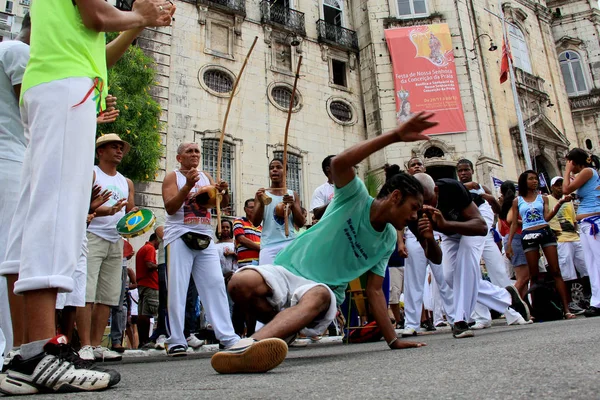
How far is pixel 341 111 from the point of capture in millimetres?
21234

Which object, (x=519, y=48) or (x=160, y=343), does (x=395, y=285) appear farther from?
(x=519, y=48)

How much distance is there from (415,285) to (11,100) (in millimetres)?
5015

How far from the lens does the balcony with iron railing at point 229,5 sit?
1867 centimetres

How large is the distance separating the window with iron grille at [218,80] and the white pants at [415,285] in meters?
12.9

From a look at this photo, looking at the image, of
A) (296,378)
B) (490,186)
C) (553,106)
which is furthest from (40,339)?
(553,106)

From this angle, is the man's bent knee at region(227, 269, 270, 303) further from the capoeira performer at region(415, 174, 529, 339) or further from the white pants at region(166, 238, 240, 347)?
the capoeira performer at region(415, 174, 529, 339)

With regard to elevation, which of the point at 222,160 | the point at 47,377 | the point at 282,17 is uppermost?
the point at 282,17

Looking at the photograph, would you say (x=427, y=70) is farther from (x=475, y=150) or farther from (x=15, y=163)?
(x=15, y=163)

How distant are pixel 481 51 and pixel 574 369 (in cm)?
2310

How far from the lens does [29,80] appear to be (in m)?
2.30

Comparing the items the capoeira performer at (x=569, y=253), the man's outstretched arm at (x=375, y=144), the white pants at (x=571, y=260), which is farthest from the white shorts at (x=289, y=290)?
the white pants at (x=571, y=260)

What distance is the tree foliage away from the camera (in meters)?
13.9

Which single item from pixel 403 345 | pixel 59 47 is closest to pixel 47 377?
pixel 59 47

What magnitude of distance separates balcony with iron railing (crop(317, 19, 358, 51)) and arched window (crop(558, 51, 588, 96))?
1373 centimetres
